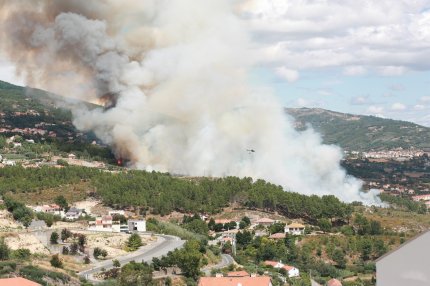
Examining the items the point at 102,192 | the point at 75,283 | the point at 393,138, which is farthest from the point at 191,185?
the point at 393,138

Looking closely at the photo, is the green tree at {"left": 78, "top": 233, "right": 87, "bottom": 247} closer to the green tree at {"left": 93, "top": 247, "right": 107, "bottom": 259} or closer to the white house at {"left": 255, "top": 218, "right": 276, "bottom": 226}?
the green tree at {"left": 93, "top": 247, "right": 107, "bottom": 259}

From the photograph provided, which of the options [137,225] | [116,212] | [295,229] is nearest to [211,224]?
[295,229]

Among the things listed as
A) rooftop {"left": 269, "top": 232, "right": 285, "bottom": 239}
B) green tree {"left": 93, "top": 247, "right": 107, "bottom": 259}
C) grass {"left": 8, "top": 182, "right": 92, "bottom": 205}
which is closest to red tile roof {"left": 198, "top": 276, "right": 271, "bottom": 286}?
green tree {"left": 93, "top": 247, "right": 107, "bottom": 259}

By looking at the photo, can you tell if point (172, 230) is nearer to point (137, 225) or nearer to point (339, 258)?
point (137, 225)

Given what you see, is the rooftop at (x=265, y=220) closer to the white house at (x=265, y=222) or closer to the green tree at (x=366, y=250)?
the white house at (x=265, y=222)

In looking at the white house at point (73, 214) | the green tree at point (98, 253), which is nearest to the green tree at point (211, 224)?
the white house at point (73, 214)

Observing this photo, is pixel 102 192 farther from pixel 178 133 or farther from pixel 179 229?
pixel 178 133

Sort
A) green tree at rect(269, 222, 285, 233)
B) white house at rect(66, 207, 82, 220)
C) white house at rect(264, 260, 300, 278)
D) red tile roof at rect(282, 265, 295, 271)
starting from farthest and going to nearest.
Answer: green tree at rect(269, 222, 285, 233)
white house at rect(66, 207, 82, 220)
red tile roof at rect(282, 265, 295, 271)
white house at rect(264, 260, 300, 278)
